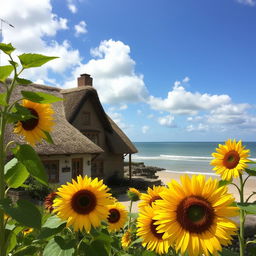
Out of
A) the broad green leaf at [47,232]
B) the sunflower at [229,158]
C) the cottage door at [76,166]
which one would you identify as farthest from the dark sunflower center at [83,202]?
the cottage door at [76,166]

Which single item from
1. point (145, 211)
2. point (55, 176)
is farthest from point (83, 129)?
point (145, 211)

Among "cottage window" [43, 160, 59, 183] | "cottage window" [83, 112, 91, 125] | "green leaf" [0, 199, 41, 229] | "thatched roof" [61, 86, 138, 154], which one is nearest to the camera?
"green leaf" [0, 199, 41, 229]

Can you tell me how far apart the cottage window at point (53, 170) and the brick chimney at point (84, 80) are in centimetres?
817

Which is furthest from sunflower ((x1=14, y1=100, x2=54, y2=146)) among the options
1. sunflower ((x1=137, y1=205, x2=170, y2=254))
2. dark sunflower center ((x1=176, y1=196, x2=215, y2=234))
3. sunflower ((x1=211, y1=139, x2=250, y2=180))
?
sunflower ((x1=211, y1=139, x2=250, y2=180))

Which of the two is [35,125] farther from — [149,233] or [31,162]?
[149,233]

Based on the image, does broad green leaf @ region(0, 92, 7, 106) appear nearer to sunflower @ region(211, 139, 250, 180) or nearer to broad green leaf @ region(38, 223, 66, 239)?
broad green leaf @ region(38, 223, 66, 239)

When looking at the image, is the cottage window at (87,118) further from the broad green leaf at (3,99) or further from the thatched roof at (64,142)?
the broad green leaf at (3,99)

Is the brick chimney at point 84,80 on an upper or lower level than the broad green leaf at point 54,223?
upper

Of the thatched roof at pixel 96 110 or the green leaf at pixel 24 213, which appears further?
the thatched roof at pixel 96 110

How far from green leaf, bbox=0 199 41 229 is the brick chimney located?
70.8 feet

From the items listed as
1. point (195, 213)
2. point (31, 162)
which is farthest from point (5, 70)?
point (195, 213)

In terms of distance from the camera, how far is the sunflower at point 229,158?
212 centimetres

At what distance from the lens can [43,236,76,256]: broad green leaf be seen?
1271mm

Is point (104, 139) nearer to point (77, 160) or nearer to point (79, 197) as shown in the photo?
point (77, 160)
